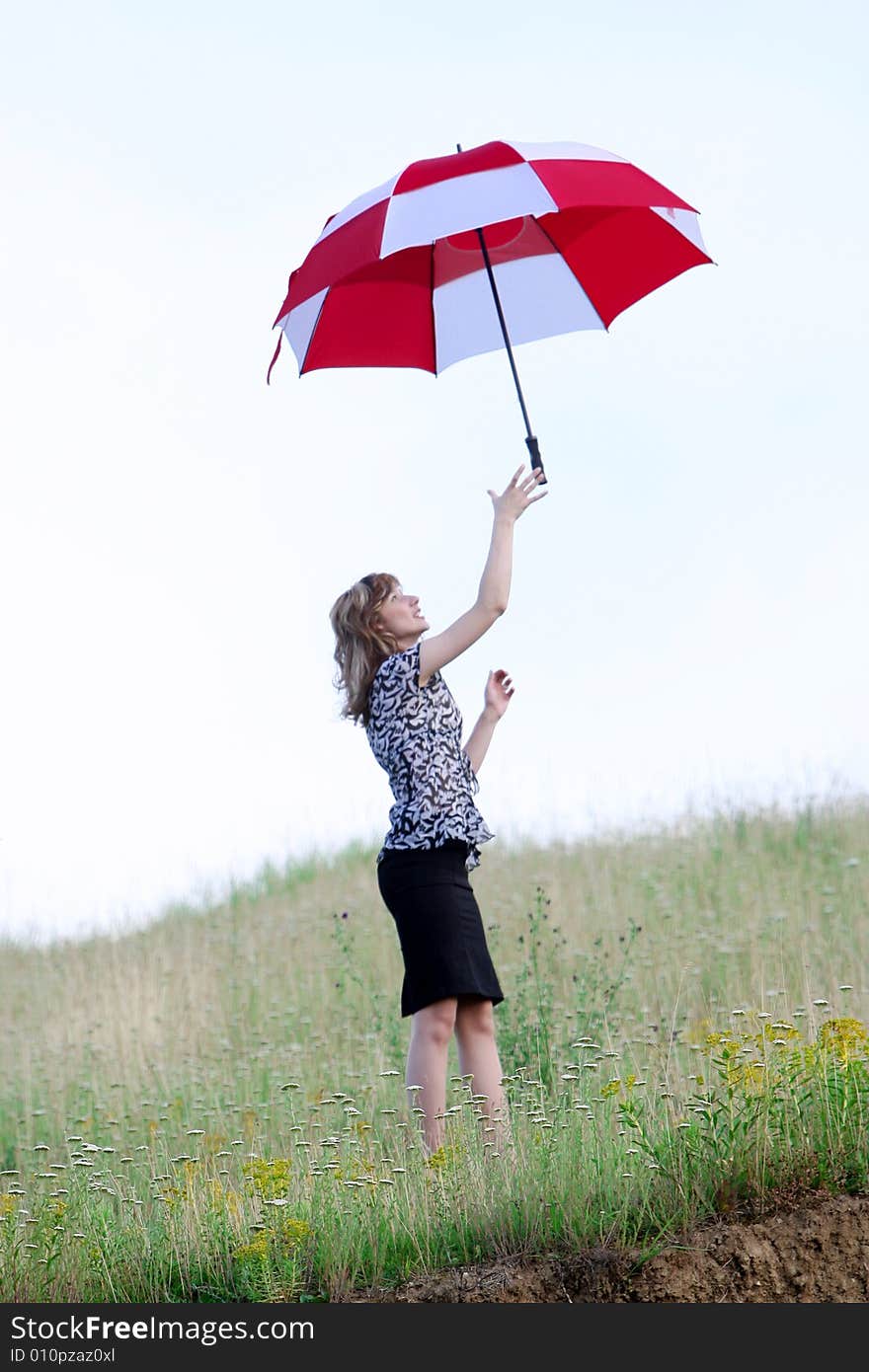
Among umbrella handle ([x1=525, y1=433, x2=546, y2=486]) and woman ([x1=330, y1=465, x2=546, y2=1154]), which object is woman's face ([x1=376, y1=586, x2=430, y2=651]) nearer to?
woman ([x1=330, y1=465, x2=546, y2=1154])

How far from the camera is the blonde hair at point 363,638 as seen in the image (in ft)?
18.7

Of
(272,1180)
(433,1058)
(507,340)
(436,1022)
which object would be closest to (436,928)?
(436,1022)

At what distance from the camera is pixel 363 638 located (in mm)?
5707

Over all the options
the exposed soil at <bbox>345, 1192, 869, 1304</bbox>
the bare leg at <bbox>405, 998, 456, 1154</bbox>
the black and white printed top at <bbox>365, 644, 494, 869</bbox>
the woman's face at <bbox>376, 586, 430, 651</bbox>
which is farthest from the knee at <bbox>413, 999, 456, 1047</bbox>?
the woman's face at <bbox>376, 586, 430, 651</bbox>

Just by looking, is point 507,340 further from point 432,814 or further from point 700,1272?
point 700,1272

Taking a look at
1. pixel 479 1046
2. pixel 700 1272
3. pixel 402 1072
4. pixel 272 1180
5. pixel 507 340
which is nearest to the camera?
pixel 700 1272

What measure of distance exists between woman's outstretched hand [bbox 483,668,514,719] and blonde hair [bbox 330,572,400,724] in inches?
19.0

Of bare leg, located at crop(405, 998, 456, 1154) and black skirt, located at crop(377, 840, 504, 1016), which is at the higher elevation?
black skirt, located at crop(377, 840, 504, 1016)

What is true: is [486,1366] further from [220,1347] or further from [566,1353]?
[220,1347]

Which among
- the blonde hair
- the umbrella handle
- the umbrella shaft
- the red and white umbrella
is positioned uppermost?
the red and white umbrella

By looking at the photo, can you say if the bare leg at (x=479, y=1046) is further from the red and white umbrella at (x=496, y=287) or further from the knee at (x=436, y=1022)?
the red and white umbrella at (x=496, y=287)

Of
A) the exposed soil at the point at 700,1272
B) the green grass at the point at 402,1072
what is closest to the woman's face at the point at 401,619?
the green grass at the point at 402,1072

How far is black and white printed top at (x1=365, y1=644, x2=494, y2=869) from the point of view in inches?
215

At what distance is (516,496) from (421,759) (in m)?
1.05
